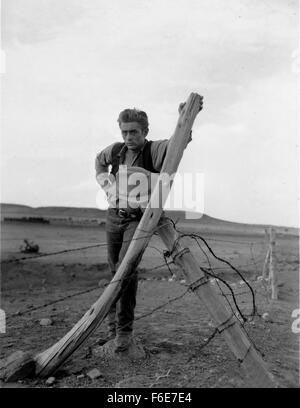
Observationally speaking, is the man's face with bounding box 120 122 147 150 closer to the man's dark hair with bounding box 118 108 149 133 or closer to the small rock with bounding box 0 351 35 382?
the man's dark hair with bounding box 118 108 149 133

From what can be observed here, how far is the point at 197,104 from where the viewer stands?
3262 mm

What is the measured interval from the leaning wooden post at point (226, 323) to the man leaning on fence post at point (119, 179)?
49 centimetres

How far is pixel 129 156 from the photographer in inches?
151

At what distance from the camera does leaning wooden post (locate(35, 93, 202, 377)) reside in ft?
10.7

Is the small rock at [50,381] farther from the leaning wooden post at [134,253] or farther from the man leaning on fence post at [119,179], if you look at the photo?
the man leaning on fence post at [119,179]

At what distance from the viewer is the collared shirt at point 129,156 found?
361cm

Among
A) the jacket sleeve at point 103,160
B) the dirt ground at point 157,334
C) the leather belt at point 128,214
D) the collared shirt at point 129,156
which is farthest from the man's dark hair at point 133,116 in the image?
the dirt ground at point 157,334

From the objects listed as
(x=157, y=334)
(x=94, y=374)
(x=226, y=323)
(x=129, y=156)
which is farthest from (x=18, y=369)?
(x=129, y=156)

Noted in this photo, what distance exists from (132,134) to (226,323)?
5.62 ft

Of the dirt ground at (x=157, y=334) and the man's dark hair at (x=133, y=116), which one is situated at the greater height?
the man's dark hair at (x=133, y=116)

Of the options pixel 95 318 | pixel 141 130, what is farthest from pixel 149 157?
pixel 95 318

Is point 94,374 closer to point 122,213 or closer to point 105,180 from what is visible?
point 122,213

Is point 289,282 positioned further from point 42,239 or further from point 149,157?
point 42,239
